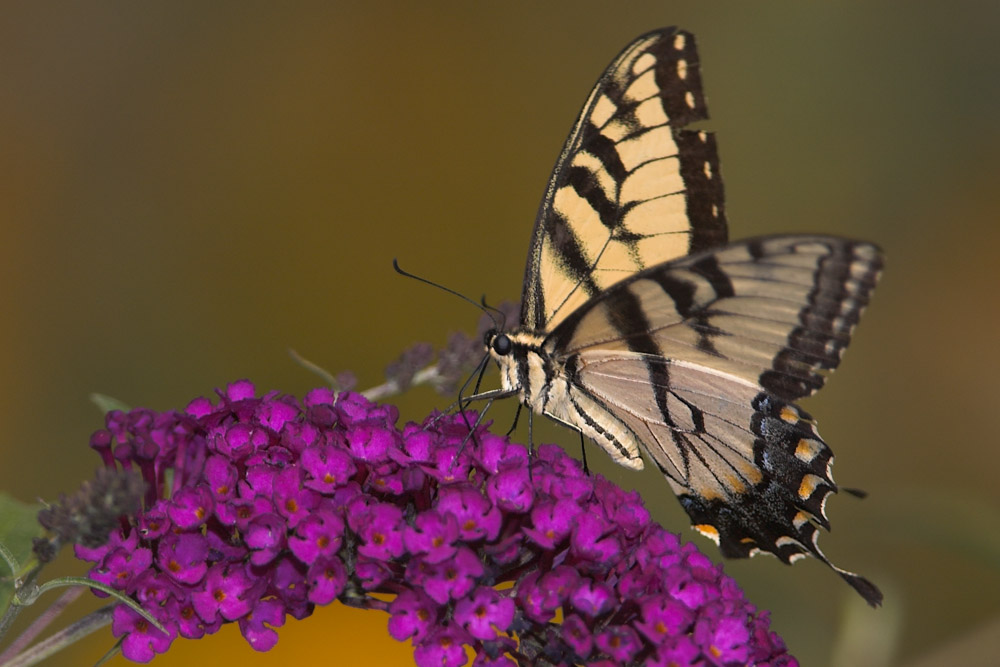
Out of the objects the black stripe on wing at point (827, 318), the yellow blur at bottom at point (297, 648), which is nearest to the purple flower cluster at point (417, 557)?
the black stripe on wing at point (827, 318)

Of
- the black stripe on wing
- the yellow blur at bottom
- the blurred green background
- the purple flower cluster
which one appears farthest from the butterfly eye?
the blurred green background

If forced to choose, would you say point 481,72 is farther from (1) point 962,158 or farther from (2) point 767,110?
(1) point 962,158

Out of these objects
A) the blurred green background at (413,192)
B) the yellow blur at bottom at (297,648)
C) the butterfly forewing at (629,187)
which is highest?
the butterfly forewing at (629,187)

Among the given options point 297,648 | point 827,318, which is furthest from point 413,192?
point 827,318

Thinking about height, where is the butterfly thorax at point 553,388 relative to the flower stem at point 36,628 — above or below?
above

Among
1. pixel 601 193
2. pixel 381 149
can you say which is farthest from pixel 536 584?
pixel 381 149

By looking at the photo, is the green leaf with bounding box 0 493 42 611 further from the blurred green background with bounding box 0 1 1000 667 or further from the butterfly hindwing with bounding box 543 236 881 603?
the blurred green background with bounding box 0 1 1000 667

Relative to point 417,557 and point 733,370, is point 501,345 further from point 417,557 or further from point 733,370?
point 417,557

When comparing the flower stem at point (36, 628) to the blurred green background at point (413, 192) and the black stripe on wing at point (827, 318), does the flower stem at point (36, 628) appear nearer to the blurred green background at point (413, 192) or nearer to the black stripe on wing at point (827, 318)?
the black stripe on wing at point (827, 318)

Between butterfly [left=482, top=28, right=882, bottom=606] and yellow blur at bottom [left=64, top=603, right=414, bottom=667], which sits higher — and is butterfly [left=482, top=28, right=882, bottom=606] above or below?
above
